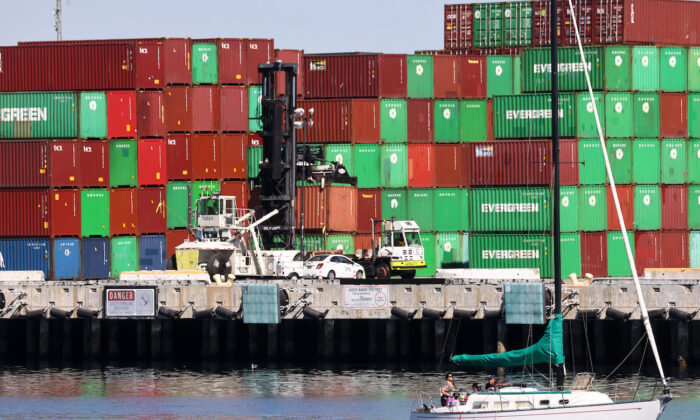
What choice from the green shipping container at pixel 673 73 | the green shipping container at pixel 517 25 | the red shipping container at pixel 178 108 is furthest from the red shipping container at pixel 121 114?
the green shipping container at pixel 673 73

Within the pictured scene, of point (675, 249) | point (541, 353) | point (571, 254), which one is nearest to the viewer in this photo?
point (541, 353)

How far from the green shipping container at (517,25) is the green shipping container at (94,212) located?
27194 mm

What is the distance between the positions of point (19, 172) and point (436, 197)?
952 inches

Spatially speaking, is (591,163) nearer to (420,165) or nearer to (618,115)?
(618,115)

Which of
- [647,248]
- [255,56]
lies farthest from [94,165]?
[647,248]

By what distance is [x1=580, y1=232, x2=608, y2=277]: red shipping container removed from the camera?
7425cm

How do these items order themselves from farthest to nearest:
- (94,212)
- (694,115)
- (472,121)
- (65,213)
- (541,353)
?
(472,121)
(694,115)
(94,212)
(65,213)
(541,353)

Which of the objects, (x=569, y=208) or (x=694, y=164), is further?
(x=694, y=164)

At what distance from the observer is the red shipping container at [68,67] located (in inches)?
3000

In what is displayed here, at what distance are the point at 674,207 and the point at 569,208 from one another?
609 centimetres

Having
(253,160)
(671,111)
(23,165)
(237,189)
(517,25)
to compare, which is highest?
(517,25)

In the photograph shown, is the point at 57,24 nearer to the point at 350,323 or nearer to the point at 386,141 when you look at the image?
the point at 386,141

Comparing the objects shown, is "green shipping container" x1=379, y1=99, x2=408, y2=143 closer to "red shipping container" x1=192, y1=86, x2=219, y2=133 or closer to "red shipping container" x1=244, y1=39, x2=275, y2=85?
"red shipping container" x1=244, y1=39, x2=275, y2=85

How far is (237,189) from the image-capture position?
7631 cm
